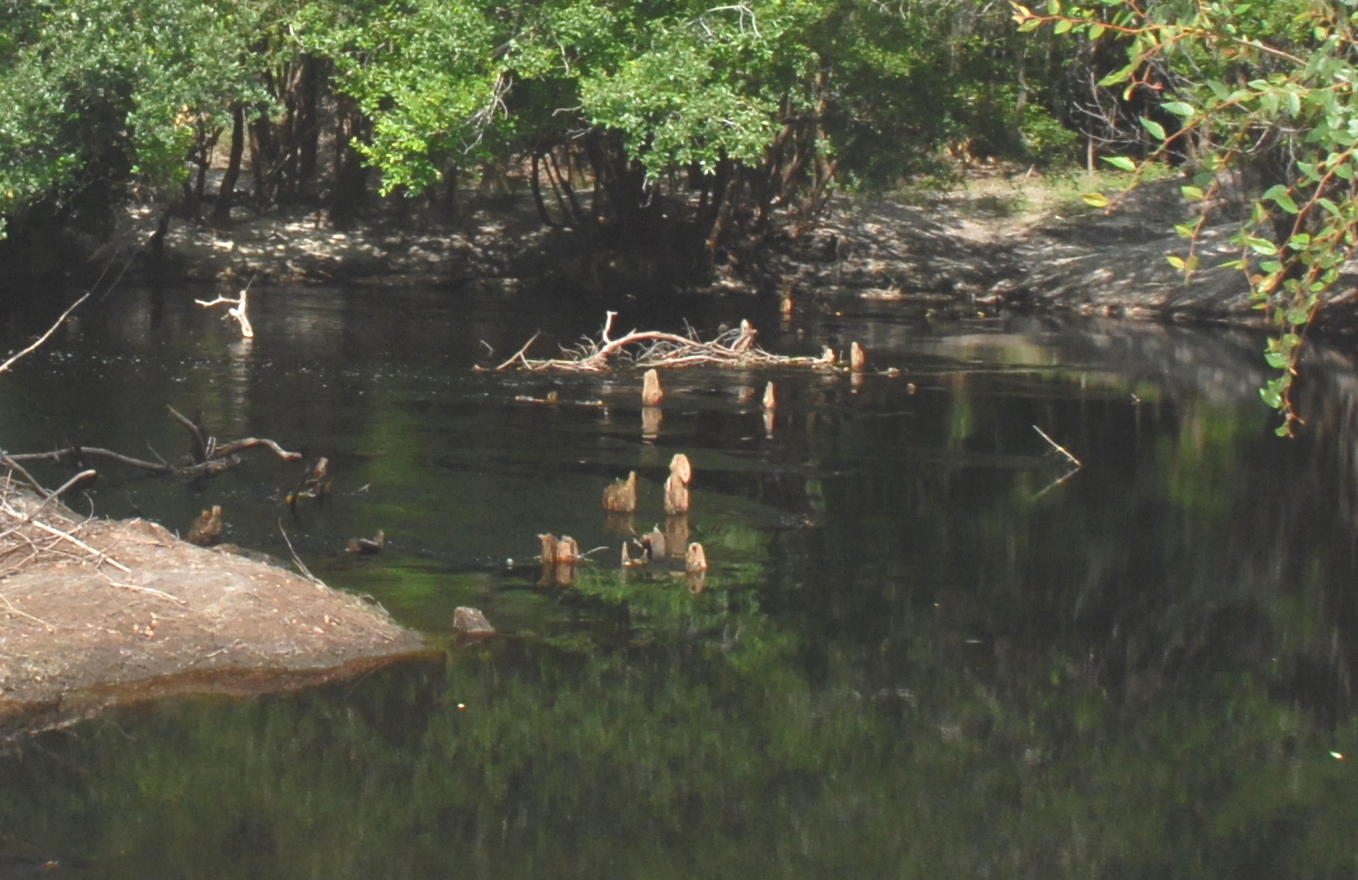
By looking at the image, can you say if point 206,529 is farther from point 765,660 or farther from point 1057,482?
point 1057,482

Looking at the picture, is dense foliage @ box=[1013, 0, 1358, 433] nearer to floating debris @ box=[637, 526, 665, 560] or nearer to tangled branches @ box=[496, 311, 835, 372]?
floating debris @ box=[637, 526, 665, 560]

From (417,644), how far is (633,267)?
28.0 metres

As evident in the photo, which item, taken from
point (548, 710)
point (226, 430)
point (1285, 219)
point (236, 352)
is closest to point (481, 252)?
point (236, 352)

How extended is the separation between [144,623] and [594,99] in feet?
52.9

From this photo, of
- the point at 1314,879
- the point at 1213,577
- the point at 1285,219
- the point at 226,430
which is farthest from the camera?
the point at 1285,219

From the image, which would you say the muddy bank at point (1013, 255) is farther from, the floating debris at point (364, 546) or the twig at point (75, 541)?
the twig at point (75, 541)

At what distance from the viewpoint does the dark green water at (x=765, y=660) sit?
7.75m

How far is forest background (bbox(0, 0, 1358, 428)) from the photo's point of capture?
22781 millimetres

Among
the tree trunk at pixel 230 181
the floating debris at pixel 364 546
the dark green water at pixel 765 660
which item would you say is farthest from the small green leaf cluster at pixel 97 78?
the floating debris at pixel 364 546

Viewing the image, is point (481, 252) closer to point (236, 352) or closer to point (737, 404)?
point (236, 352)

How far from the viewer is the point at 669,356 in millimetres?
24078

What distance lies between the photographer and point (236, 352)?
2439 centimetres

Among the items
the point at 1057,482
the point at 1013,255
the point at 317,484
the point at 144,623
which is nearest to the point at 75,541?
the point at 144,623

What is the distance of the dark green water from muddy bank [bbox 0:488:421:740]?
286 mm
